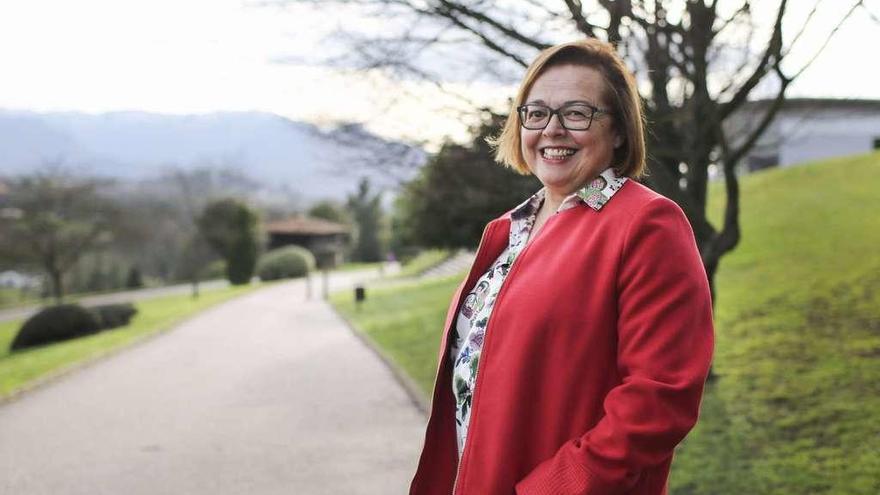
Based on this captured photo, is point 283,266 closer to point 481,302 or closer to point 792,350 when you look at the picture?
point 792,350

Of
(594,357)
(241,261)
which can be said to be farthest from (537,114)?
(241,261)

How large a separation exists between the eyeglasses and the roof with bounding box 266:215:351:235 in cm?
5599

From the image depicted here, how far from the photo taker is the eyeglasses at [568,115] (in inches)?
68.0

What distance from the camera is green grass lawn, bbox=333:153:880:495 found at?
4.79 meters

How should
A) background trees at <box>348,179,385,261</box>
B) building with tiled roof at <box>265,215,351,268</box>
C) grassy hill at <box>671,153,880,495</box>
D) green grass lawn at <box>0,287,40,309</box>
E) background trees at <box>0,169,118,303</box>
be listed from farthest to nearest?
background trees at <box>348,179,385,261</box>
building with tiled roof at <box>265,215,351,268</box>
green grass lawn at <box>0,287,40,309</box>
background trees at <box>0,169,118,303</box>
grassy hill at <box>671,153,880,495</box>

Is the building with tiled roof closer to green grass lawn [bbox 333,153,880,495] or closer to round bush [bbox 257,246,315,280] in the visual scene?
round bush [bbox 257,246,315,280]

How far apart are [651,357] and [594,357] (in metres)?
0.14

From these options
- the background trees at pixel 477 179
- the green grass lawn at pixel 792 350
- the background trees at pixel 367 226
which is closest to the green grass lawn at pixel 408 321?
the green grass lawn at pixel 792 350

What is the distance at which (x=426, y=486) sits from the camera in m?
2.09

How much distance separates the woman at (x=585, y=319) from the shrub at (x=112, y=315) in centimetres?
1830

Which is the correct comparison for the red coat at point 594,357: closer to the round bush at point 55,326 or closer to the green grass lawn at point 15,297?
the round bush at point 55,326

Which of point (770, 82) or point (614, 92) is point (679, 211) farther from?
point (770, 82)

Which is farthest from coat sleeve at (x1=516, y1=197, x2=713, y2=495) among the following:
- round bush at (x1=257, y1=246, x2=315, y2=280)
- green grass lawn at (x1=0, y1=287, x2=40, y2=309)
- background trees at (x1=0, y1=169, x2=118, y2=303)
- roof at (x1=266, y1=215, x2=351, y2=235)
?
roof at (x1=266, y1=215, x2=351, y2=235)

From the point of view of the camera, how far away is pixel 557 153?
1790 millimetres
